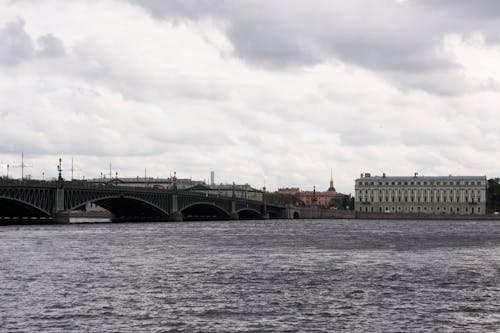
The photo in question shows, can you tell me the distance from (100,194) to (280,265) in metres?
67.9

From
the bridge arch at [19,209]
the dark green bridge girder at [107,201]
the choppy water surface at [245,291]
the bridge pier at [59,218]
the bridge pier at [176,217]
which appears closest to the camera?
the choppy water surface at [245,291]

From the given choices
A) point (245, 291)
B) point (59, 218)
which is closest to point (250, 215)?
point (59, 218)

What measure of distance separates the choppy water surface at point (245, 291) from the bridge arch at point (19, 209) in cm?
3458

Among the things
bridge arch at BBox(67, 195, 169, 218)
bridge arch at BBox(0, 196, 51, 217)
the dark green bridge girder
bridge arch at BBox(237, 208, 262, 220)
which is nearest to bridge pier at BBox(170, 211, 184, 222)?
the dark green bridge girder

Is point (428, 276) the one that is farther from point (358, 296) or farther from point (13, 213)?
point (13, 213)

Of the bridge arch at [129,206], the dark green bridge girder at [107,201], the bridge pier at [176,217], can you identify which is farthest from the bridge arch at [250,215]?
the bridge arch at [129,206]

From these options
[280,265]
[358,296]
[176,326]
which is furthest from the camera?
[280,265]

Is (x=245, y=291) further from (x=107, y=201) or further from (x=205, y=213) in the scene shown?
(x=205, y=213)

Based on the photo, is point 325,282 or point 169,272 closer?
point 325,282

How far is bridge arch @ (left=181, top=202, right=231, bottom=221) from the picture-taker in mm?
160375

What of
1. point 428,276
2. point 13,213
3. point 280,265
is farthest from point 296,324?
point 13,213

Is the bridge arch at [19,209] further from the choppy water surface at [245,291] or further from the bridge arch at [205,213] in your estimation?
the bridge arch at [205,213]

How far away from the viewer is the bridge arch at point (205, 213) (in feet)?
526

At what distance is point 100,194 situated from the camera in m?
115
